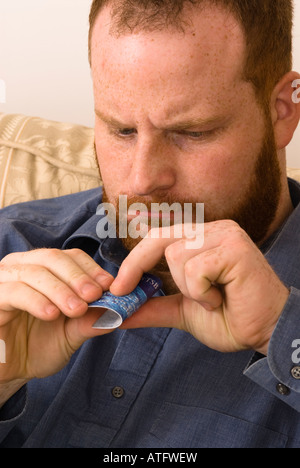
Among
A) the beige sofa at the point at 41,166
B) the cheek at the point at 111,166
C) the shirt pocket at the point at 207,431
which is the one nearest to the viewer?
the shirt pocket at the point at 207,431

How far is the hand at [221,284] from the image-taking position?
3.16 ft

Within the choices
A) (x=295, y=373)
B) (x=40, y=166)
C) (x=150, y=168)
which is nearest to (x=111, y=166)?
(x=150, y=168)

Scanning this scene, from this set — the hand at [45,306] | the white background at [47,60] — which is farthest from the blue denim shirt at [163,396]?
the white background at [47,60]

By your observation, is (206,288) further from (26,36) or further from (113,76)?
(26,36)

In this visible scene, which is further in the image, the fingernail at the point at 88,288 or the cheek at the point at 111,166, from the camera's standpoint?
the cheek at the point at 111,166

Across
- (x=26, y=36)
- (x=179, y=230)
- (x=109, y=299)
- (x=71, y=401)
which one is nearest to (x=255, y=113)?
(x=179, y=230)

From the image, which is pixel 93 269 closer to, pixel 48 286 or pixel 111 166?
pixel 48 286

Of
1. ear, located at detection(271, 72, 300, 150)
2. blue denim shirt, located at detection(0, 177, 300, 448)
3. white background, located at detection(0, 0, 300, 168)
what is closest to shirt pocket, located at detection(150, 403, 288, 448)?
blue denim shirt, located at detection(0, 177, 300, 448)

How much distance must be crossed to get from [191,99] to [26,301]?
477mm

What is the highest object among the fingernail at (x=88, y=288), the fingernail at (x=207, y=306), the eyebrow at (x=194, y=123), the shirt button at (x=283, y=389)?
the eyebrow at (x=194, y=123)

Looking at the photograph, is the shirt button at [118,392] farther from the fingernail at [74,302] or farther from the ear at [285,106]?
the ear at [285,106]

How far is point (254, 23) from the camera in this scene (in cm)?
126

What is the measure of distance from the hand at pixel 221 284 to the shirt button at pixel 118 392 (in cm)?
24

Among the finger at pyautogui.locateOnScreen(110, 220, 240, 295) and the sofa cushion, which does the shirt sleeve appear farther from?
the sofa cushion
